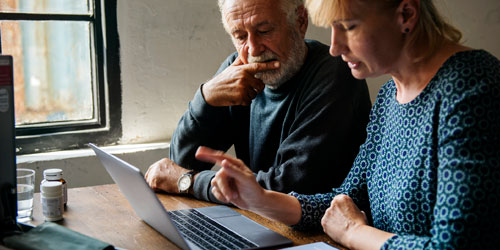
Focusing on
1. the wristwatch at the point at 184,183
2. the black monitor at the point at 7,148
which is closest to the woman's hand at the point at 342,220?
the wristwatch at the point at 184,183

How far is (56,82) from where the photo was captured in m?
2.55

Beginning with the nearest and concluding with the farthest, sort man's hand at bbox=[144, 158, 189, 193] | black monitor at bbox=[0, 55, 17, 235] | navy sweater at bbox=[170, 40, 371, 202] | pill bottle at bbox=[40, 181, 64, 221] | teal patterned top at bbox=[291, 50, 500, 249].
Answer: teal patterned top at bbox=[291, 50, 500, 249] → black monitor at bbox=[0, 55, 17, 235] → pill bottle at bbox=[40, 181, 64, 221] → navy sweater at bbox=[170, 40, 371, 202] → man's hand at bbox=[144, 158, 189, 193]

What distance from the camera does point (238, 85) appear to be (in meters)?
1.92

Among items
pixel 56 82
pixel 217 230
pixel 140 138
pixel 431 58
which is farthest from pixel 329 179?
pixel 56 82

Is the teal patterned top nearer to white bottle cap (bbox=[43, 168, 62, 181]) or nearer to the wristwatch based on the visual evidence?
the wristwatch

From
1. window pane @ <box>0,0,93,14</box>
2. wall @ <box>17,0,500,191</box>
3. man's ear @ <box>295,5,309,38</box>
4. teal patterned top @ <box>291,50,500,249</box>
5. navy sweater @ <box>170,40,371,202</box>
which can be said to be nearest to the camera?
teal patterned top @ <box>291,50,500,249</box>

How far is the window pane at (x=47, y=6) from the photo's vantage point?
2.37 metres

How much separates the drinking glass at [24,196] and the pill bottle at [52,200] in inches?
2.3

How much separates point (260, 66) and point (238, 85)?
0.34 feet

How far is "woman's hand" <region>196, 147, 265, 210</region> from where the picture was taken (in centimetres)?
129

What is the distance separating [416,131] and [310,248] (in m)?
0.36

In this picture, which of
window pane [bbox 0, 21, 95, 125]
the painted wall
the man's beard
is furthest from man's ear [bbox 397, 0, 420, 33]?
→ window pane [bbox 0, 21, 95, 125]

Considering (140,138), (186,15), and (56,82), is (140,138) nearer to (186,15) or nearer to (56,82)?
(56,82)

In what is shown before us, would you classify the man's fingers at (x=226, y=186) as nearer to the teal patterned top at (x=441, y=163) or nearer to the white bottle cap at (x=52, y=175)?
the teal patterned top at (x=441, y=163)
